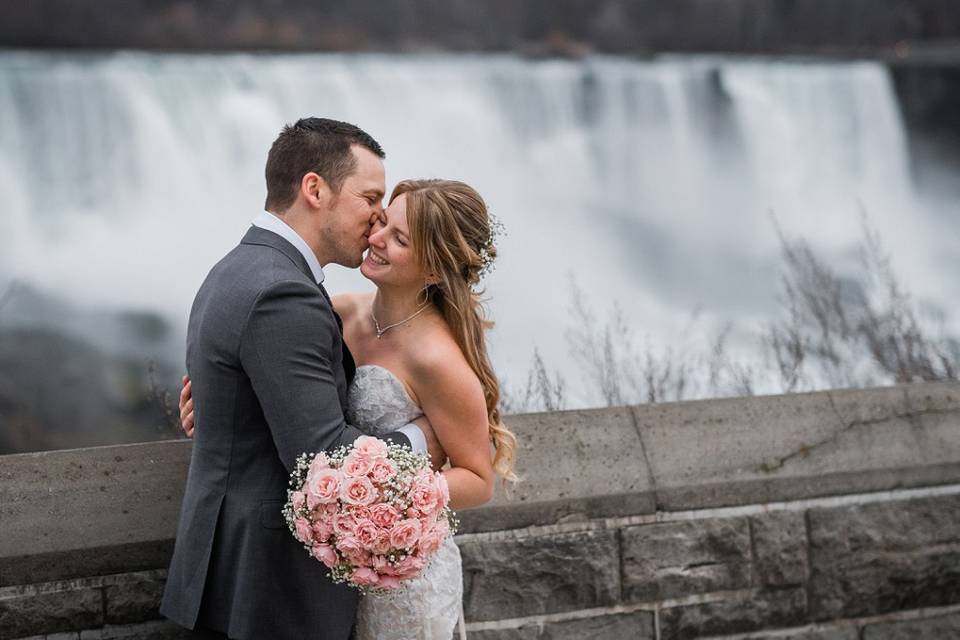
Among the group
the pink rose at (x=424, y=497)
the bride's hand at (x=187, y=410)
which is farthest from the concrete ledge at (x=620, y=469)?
the pink rose at (x=424, y=497)

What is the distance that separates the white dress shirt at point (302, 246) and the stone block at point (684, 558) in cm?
102

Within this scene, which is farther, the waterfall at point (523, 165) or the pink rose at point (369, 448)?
the waterfall at point (523, 165)

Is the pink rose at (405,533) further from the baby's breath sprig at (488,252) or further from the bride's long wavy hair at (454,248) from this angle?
the baby's breath sprig at (488,252)

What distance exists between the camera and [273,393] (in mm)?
2037

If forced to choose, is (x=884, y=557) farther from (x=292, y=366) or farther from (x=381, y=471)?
(x=292, y=366)

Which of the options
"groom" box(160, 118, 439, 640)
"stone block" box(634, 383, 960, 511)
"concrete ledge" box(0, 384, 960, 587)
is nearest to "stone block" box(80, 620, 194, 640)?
"concrete ledge" box(0, 384, 960, 587)

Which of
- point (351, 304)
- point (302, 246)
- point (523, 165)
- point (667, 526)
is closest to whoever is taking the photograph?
point (302, 246)

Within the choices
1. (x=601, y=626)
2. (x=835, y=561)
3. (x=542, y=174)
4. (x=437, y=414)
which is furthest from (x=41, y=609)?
(x=542, y=174)

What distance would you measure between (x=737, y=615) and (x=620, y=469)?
1.92ft

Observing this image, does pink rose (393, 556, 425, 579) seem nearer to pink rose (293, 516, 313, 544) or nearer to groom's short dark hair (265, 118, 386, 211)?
pink rose (293, 516, 313, 544)

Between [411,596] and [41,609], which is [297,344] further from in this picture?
[41,609]

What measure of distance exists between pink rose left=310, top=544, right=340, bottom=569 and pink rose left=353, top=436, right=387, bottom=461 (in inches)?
7.2

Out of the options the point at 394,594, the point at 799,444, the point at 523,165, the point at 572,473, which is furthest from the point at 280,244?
the point at 523,165

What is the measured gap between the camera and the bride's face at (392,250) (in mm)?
2404
